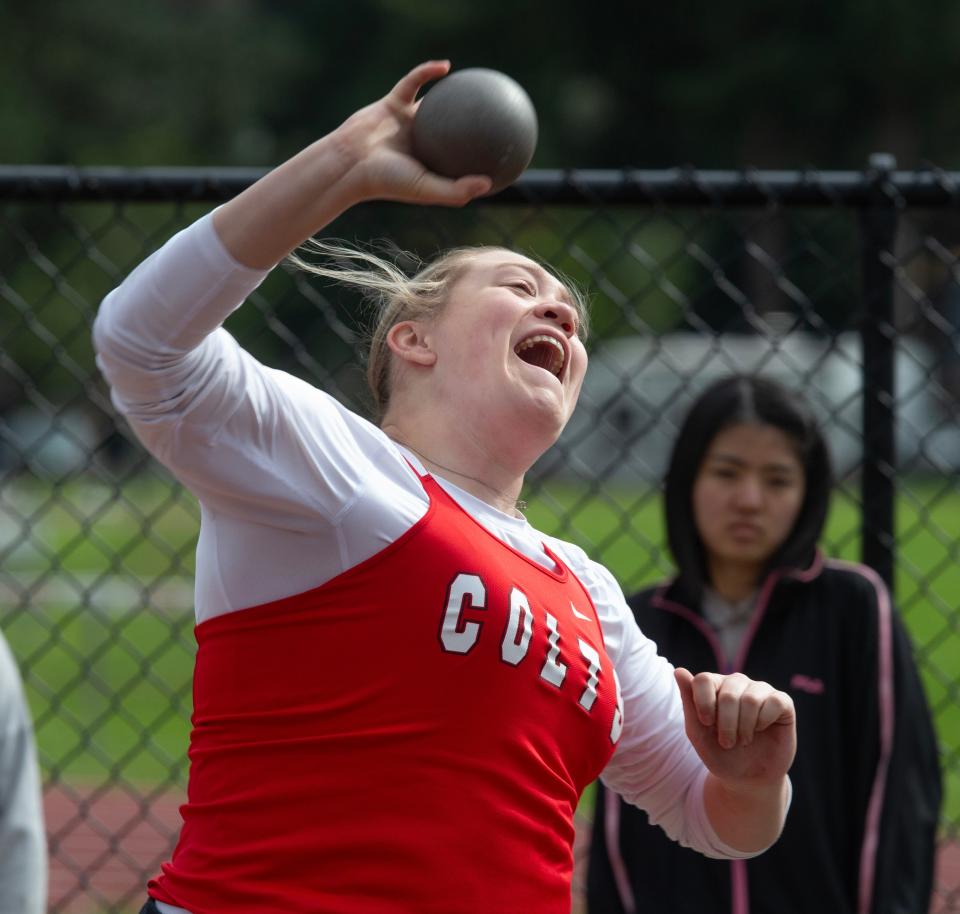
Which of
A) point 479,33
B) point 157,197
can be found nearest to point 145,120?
point 479,33

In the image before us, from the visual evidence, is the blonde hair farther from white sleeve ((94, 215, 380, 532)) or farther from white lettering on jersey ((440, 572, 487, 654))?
white lettering on jersey ((440, 572, 487, 654))

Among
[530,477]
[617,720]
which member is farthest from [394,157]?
[530,477]

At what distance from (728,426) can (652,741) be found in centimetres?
103

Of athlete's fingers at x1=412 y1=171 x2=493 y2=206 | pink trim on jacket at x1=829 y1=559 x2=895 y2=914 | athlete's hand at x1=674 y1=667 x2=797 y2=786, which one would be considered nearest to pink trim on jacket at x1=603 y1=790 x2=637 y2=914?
pink trim on jacket at x1=829 y1=559 x2=895 y2=914

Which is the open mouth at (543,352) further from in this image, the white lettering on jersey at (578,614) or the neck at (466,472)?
the white lettering on jersey at (578,614)

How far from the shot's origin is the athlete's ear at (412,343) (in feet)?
6.18

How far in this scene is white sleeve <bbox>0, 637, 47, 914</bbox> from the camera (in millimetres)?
1817

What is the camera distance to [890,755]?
104 inches

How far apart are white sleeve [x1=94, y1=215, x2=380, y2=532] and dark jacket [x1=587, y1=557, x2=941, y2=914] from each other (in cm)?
131

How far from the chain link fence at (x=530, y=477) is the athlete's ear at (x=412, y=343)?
435mm

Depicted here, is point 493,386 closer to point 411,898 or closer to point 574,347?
point 574,347

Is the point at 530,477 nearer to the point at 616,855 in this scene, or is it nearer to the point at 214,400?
the point at 616,855

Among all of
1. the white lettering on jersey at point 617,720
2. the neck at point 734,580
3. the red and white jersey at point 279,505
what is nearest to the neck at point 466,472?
the red and white jersey at point 279,505

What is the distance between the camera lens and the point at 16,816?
1825 mm
